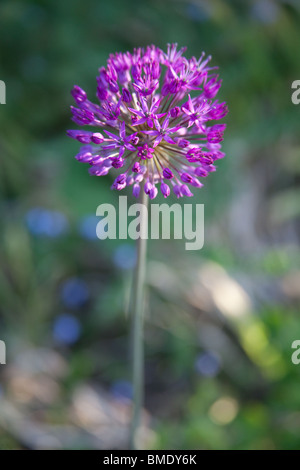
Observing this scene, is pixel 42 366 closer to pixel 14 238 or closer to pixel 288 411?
pixel 14 238

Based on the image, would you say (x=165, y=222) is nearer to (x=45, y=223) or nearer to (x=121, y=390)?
(x=45, y=223)

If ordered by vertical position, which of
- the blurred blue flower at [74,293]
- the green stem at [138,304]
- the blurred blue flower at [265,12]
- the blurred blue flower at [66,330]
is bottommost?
the green stem at [138,304]

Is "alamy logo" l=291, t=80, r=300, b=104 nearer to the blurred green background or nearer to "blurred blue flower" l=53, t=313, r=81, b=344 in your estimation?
the blurred green background

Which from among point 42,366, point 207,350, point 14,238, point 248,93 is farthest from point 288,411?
point 248,93

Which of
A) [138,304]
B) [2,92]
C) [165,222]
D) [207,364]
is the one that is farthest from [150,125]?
[2,92]

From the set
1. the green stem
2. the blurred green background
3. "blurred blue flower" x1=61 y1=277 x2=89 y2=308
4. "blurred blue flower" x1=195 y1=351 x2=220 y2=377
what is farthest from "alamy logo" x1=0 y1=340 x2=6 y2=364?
the green stem

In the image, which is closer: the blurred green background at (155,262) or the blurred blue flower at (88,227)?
the blurred green background at (155,262)

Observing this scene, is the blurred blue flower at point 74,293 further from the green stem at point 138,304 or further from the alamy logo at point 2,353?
the green stem at point 138,304

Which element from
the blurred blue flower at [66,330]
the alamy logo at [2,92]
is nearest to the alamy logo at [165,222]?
the blurred blue flower at [66,330]
